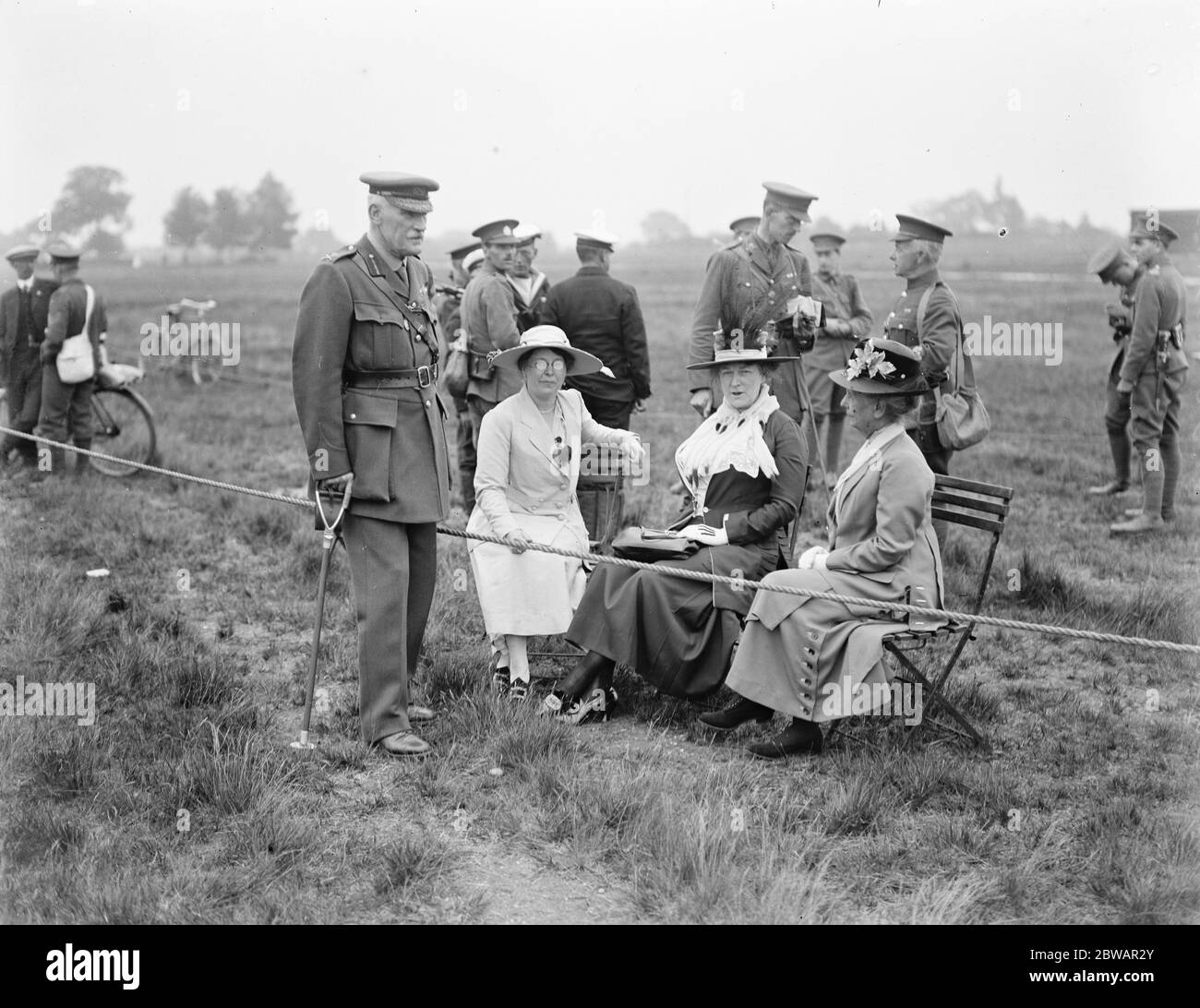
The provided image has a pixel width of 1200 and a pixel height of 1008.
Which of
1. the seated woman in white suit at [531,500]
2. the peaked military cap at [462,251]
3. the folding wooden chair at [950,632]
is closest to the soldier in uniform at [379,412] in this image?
the seated woman in white suit at [531,500]

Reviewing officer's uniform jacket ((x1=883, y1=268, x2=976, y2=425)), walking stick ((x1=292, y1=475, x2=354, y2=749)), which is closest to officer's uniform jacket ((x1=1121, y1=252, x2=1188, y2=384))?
officer's uniform jacket ((x1=883, y1=268, x2=976, y2=425))

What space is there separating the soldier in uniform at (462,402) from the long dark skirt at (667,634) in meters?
3.06

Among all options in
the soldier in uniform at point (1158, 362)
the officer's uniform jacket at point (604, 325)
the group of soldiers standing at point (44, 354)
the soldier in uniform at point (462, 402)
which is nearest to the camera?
the officer's uniform jacket at point (604, 325)

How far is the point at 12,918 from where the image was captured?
12.2ft

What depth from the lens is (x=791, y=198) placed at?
7.07 m

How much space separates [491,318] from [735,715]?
12.3ft

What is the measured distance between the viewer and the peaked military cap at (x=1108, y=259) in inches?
389

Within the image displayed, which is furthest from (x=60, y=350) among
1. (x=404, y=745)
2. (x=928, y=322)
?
(x=928, y=322)

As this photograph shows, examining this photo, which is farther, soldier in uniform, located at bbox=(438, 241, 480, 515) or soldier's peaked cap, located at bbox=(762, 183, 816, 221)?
soldier in uniform, located at bbox=(438, 241, 480, 515)

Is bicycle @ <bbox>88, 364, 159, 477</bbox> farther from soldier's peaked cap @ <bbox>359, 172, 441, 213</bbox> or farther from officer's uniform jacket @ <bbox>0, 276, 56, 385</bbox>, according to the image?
soldier's peaked cap @ <bbox>359, 172, 441, 213</bbox>

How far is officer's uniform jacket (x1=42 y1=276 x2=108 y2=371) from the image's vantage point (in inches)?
426

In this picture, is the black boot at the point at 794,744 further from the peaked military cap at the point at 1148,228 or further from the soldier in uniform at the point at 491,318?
the peaked military cap at the point at 1148,228

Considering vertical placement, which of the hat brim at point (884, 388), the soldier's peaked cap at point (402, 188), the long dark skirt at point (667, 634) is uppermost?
the soldier's peaked cap at point (402, 188)
